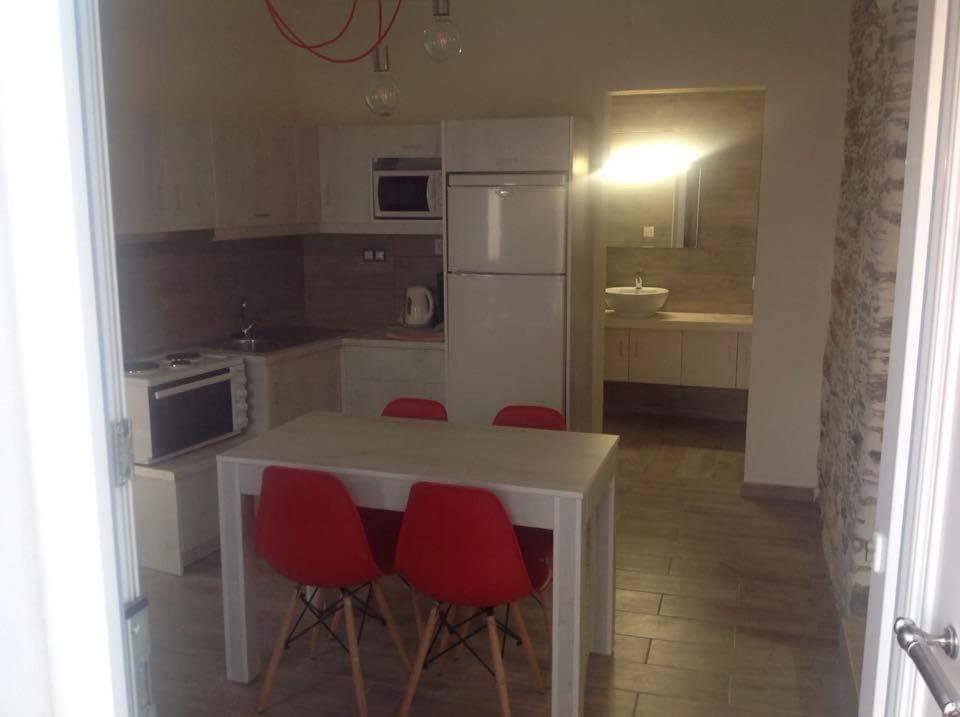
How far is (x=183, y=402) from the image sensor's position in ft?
14.3

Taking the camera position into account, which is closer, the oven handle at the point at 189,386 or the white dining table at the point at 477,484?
the white dining table at the point at 477,484

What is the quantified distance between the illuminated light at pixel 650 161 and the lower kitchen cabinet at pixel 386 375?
2.28 m

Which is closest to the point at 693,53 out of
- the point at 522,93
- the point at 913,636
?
the point at 522,93

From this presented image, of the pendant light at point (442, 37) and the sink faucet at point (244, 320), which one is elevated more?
the pendant light at point (442, 37)

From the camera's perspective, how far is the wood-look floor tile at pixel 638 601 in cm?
385

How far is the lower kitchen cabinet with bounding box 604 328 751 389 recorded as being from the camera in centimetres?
648

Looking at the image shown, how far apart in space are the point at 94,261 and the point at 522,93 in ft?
15.8

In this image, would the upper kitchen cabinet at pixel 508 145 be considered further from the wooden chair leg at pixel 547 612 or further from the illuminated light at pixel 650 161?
the wooden chair leg at pixel 547 612

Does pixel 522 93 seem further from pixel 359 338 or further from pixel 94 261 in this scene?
pixel 94 261

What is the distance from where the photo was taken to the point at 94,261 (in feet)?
3.34

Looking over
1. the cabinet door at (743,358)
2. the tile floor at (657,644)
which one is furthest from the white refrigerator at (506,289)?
the cabinet door at (743,358)

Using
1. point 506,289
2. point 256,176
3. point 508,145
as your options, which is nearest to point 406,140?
point 508,145

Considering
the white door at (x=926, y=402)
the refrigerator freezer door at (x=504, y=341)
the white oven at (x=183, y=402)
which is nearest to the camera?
the white door at (x=926, y=402)

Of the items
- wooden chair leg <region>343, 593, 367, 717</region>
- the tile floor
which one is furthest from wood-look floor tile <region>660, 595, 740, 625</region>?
wooden chair leg <region>343, 593, 367, 717</region>
